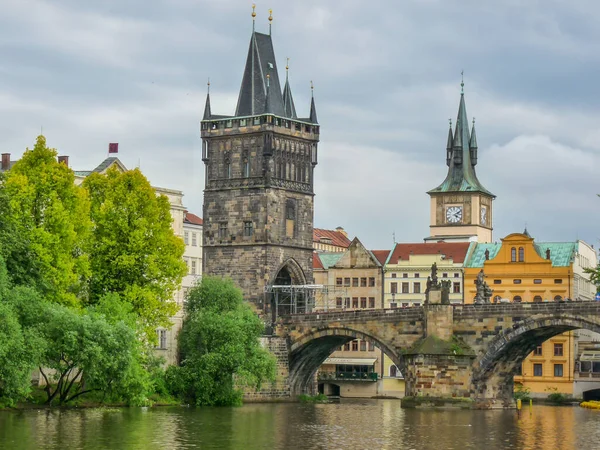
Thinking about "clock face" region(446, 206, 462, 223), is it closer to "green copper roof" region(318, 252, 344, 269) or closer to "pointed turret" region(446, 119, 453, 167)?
"pointed turret" region(446, 119, 453, 167)

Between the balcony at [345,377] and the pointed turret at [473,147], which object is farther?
the pointed turret at [473,147]

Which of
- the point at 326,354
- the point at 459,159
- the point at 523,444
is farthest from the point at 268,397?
the point at 459,159

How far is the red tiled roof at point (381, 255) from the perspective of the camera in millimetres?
140875

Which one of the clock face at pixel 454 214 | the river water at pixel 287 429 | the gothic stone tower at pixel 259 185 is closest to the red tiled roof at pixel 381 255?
the gothic stone tower at pixel 259 185

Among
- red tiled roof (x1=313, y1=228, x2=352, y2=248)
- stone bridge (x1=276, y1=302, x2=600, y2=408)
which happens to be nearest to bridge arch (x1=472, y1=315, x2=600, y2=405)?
stone bridge (x1=276, y1=302, x2=600, y2=408)

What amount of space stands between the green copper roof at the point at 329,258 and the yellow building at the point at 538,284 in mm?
13725

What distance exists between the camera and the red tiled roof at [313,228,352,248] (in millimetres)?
173125

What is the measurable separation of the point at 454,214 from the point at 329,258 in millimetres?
22383

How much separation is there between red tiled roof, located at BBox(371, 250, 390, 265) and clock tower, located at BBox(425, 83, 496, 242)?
64.9 feet

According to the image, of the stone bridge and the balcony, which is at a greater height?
the stone bridge

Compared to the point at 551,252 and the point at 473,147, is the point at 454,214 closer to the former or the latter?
the point at 473,147

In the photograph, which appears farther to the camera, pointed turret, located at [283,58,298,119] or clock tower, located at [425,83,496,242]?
clock tower, located at [425,83,496,242]

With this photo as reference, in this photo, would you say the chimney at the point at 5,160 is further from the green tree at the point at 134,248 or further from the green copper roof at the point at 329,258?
the green copper roof at the point at 329,258

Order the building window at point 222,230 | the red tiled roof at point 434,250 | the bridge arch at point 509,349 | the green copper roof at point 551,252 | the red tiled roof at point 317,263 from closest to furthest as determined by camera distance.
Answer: the bridge arch at point 509,349
the building window at point 222,230
the green copper roof at point 551,252
the red tiled roof at point 434,250
the red tiled roof at point 317,263
